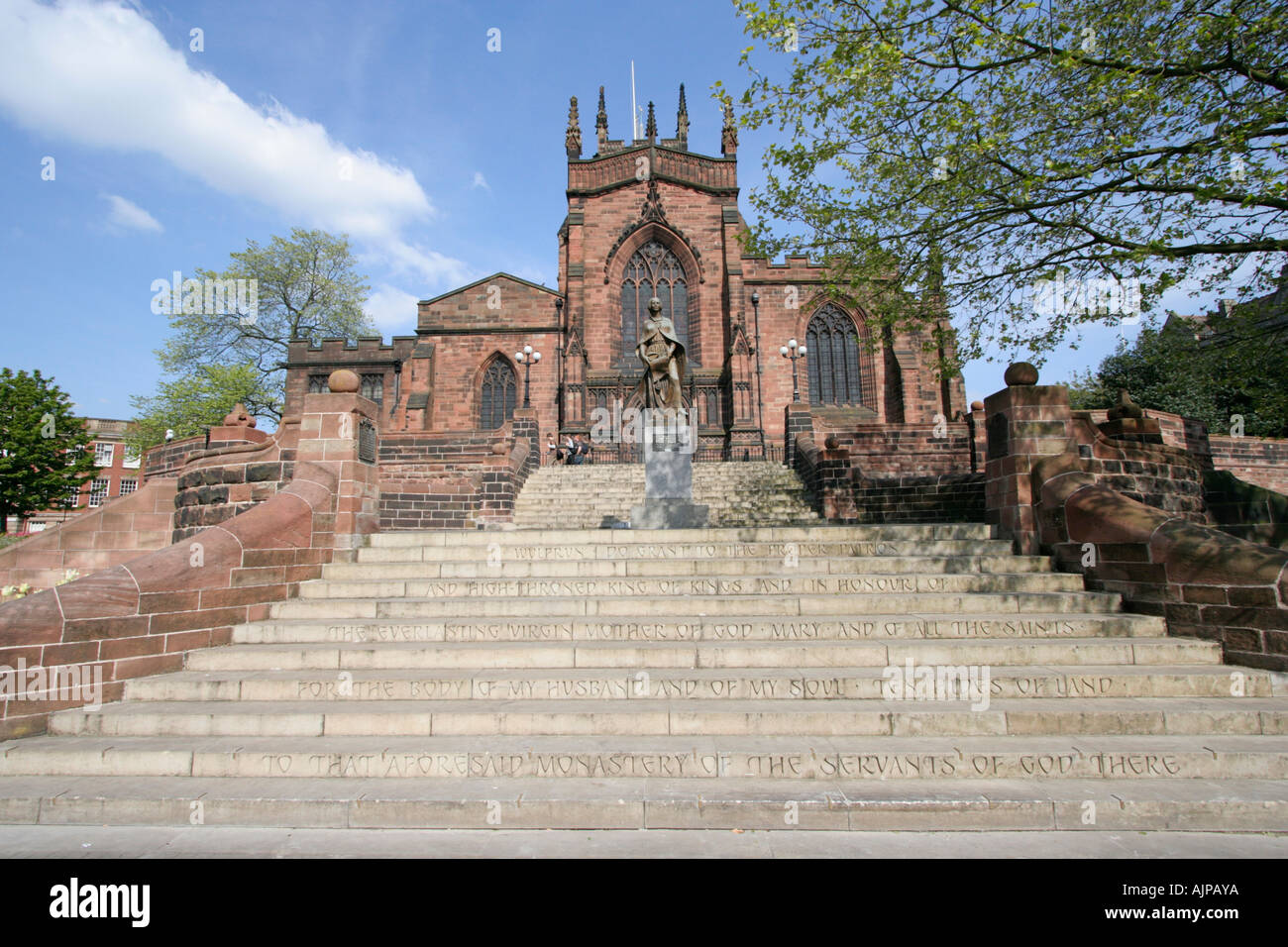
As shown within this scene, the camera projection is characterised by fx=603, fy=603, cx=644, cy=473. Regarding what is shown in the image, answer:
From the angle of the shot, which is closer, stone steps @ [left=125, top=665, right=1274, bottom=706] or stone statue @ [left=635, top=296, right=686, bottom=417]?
stone steps @ [left=125, top=665, right=1274, bottom=706]

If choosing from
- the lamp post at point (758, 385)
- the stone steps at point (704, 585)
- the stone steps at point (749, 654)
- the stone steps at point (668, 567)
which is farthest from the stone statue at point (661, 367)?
the lamp post at point (758, 385)

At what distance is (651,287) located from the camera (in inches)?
1116

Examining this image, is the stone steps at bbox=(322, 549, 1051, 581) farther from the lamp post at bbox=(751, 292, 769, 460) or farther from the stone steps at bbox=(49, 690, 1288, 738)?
the lamp post at bbox=(751, 292, 769, 460)

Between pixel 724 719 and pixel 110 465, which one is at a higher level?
pixel 110 465

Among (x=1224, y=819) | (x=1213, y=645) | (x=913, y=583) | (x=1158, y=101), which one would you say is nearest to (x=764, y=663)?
(x=913, y=583)

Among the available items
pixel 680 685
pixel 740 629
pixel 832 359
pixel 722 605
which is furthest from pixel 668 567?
pixel 832 359

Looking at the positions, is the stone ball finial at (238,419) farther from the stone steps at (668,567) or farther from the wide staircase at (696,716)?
the wide staircase at (696,716)

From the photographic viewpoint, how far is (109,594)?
512 cm

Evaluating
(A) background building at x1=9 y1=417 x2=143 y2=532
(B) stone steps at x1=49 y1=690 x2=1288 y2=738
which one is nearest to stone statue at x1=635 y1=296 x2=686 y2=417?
(B) stone steps at x1=49 y1=690 x2=1288 y2=738

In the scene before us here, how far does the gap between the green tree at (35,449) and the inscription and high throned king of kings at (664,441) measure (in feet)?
107

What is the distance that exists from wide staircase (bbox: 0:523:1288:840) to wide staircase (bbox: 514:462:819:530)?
7.56 m

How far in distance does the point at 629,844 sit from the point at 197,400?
41002 millimetres

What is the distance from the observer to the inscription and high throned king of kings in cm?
1001

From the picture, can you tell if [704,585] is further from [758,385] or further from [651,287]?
[651,287]
